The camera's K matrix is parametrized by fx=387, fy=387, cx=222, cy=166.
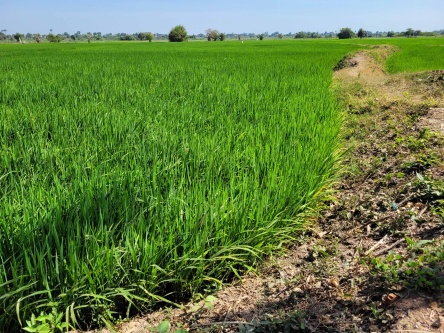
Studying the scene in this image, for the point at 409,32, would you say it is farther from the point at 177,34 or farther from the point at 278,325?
the point at 278,325

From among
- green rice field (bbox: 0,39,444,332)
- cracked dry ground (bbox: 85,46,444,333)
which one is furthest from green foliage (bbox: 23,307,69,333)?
cracked dry ground (bbox: 85,46,444,333)

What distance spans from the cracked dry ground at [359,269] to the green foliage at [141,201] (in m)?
0.17

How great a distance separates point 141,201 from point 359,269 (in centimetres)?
124

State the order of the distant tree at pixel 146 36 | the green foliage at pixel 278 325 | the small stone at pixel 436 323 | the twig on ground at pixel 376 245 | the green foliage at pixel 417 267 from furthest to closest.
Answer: the distant tree at pixel 146 36
the twig on ground at pixel 376 245
the green foliage at pixel 417 267
the green foliage at pixel 278 325
the small stone at pixel 436 323

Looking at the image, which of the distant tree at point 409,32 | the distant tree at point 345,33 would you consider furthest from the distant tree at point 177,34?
the distant tree at point 409,32

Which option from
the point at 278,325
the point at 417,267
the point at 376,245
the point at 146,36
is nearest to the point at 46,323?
the point at 278,325

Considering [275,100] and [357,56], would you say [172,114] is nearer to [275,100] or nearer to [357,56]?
[275,100]

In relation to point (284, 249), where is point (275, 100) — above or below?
above

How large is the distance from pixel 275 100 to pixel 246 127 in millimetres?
1827

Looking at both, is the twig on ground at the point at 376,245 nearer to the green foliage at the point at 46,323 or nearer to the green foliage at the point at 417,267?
the green foliage at the point at 417,267

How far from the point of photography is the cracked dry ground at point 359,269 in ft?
5.43

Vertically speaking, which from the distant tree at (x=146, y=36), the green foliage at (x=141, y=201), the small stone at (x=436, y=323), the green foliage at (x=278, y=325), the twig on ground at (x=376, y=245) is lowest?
the twig on ground at (x=376, y=245)

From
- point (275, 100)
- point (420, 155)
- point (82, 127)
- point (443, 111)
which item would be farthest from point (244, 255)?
point (443, 111)

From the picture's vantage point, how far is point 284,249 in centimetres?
246
